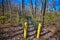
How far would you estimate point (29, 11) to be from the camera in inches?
62.3

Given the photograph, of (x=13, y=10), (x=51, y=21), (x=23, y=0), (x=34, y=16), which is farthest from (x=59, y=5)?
(x=13, y=10)

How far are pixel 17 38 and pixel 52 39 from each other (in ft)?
1.43

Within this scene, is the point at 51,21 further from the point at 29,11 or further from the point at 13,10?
the point at 13,10

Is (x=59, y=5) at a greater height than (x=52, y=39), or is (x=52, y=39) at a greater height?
(x=59, y=5)

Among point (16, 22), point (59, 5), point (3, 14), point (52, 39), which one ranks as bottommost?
point (52, 39)

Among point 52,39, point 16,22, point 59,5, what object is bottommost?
point 52,39

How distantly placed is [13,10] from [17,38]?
35cm

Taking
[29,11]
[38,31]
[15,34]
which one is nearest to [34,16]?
[29,11]

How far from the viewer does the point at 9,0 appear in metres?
1.58

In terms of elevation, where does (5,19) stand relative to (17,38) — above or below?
above

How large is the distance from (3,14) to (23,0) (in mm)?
311

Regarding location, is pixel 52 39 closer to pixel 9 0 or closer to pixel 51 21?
pixel 51 21

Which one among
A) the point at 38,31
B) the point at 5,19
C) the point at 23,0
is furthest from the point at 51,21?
the point at 5,19

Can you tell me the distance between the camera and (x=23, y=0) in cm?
158
